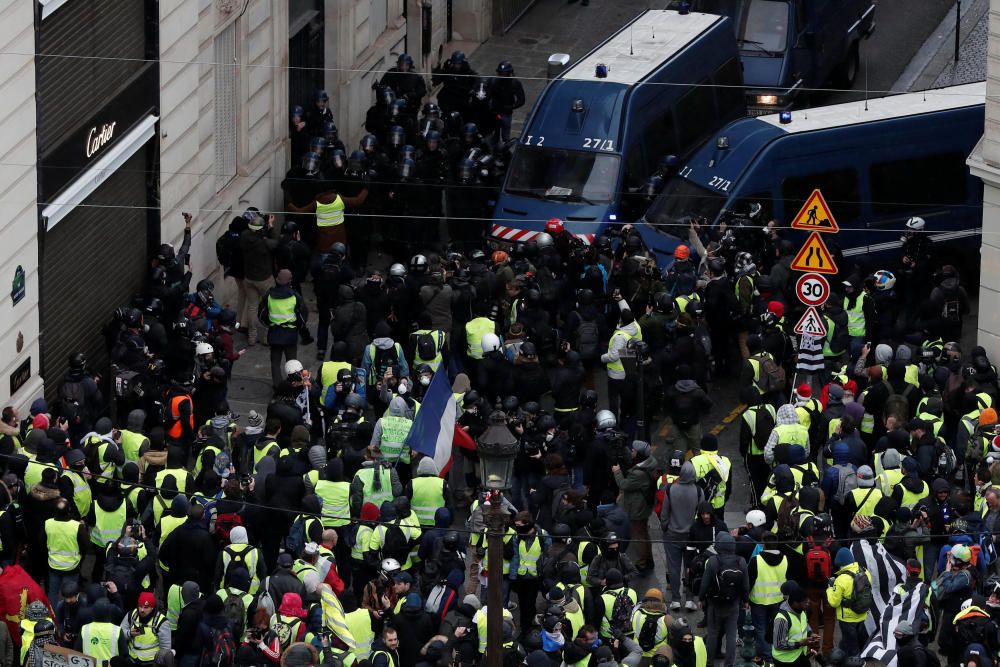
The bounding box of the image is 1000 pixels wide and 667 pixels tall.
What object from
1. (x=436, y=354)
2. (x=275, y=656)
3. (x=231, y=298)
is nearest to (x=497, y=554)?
(x=275, y=656)

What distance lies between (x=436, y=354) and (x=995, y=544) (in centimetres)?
662

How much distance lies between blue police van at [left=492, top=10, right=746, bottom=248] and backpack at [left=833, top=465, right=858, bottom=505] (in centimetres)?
719

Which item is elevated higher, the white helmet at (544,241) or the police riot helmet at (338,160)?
the police riot helmet at (338,160)

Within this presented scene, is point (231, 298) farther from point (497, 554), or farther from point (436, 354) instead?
point (497, 554)

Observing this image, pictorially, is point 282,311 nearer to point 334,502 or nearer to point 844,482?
point 334,502

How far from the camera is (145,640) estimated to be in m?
22.2

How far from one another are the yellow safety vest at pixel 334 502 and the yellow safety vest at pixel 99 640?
2857mm

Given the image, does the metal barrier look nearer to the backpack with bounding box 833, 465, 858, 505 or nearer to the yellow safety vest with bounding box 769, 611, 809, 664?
the backpack with bounding box 833, 465, 858, 505

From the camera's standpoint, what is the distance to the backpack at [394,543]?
23734mm

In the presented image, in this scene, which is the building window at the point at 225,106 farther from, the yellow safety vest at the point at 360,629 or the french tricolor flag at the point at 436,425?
the yellow safety vest at the point at 360,629

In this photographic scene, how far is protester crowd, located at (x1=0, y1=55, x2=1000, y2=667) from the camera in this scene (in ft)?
74.1

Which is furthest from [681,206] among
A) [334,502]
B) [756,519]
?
[334,502]

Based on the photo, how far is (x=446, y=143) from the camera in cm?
3444

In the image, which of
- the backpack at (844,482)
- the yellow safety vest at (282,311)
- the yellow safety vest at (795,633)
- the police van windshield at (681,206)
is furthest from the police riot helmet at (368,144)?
the yellow safety vest at (795,633)
